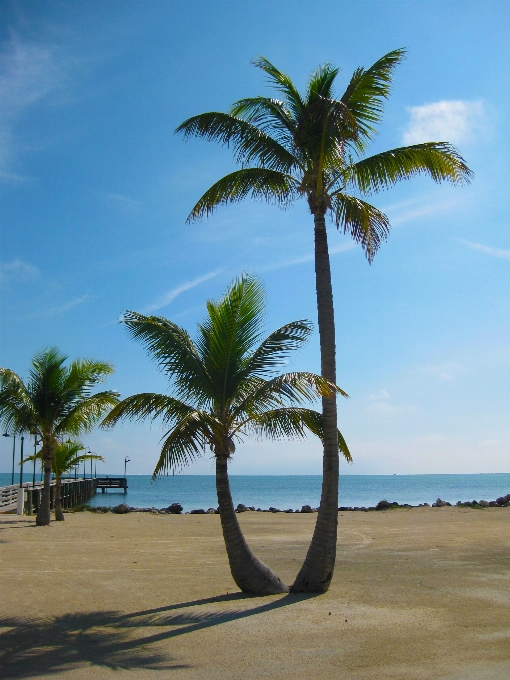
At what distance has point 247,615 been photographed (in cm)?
866

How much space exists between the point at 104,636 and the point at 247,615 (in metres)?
1.86

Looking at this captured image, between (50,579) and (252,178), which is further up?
(252,178)

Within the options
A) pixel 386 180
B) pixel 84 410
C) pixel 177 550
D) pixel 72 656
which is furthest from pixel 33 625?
pixel 84 410

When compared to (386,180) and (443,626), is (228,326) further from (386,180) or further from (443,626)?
(443,626)

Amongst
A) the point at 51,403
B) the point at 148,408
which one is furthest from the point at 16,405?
the point at 148,408

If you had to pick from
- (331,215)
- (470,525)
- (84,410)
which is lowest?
(470,525)

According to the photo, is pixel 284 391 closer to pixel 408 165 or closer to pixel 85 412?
pixel 408 165

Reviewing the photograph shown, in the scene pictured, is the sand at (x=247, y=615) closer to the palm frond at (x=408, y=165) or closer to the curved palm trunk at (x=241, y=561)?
the curved palm trunk at (x=241, y=561)

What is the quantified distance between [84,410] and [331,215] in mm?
13161

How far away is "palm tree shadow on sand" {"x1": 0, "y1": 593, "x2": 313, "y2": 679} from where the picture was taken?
6.88 meters

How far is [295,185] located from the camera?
11.2 m

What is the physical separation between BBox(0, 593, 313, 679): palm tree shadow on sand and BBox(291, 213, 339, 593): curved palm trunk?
1.51 feet

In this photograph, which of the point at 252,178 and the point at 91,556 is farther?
the point at 91,556

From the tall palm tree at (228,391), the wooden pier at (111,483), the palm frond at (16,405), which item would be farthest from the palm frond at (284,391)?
the wooden pier at (111,483)
